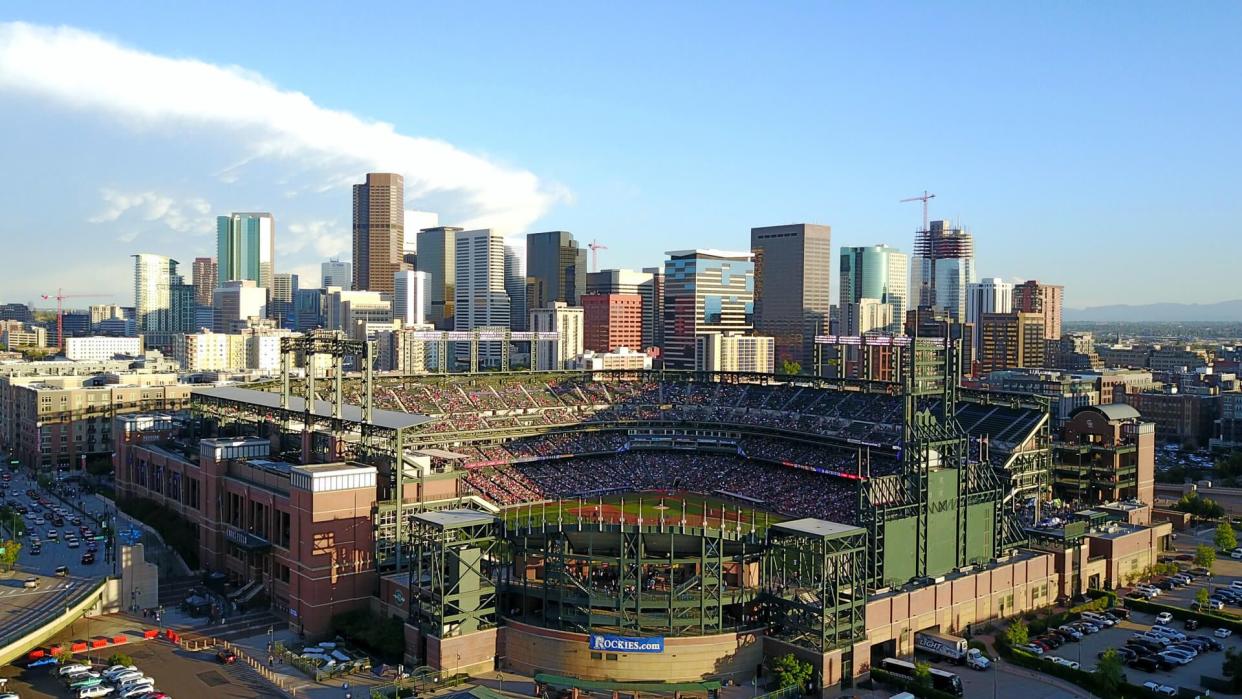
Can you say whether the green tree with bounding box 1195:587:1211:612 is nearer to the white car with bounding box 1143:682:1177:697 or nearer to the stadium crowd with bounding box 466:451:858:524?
the white car with bounding box 1143:682:1177:697

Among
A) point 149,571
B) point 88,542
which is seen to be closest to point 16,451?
point 88,542

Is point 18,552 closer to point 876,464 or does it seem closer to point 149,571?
point 149,571

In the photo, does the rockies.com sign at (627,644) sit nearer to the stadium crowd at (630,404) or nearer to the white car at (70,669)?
the white car at (70,669)


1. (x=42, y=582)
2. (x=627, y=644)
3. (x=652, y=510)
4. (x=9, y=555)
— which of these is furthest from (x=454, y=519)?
(x=652, y=510)

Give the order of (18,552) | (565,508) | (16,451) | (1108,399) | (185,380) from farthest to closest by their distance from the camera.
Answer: (1108,399) < (185,380) < (16,451) < (565,508) < (18,552)

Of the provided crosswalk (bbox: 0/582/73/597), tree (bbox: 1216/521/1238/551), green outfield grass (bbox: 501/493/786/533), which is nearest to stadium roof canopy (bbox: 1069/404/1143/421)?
tree (bbox: 1216/521/1238/551)

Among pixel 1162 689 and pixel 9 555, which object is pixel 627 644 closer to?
pixel 1162 689

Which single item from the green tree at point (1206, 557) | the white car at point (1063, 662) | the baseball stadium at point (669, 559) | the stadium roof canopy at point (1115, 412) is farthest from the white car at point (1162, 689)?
the stadium roof canopy at point (1115, 412)
